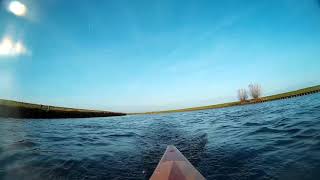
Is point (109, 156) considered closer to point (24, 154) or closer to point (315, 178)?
point (24, 154)

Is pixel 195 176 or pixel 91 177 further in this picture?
pixel 91 177

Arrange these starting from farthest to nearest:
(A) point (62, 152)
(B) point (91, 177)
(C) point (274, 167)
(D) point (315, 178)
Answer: (A) point (62, 152) < (B) point (91, 177) < (C) point (274, 167) < (D) point (315, 178)

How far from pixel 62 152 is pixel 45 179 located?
3.30 metres

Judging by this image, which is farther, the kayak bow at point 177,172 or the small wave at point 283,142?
the small wave at point 283,142

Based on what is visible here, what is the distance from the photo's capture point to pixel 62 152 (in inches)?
367

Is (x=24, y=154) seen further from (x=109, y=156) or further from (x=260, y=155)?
(x=260, y=155)

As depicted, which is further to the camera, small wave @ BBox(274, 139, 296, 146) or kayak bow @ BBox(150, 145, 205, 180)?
small wave @ BBox(274, 139, 296, 146)

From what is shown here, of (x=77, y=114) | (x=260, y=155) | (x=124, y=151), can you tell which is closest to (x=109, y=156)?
(x=124, y=151)

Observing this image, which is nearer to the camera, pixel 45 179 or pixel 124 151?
pixel 45 179

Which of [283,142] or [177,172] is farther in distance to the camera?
[283,142]

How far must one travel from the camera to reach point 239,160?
6957 mm

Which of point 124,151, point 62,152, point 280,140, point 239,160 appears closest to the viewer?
point 239,160

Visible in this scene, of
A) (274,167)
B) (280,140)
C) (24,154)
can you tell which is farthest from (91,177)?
(280,140)

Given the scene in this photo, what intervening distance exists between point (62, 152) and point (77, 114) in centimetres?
5192
